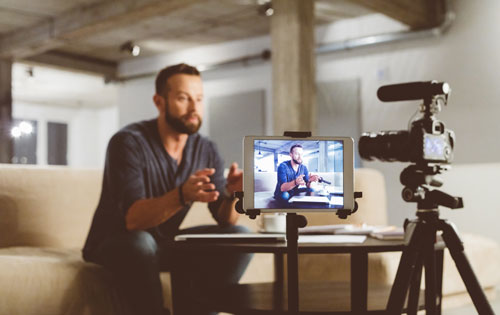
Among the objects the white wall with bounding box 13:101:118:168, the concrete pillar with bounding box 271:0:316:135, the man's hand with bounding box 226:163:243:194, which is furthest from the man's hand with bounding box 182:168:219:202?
the white wall with bounding box 13:101:118:168

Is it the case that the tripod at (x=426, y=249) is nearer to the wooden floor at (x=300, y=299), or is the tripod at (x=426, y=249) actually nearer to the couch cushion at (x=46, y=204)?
the wooden floor at (x=300, y=299)

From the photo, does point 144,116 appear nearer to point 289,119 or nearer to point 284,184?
point 289,119

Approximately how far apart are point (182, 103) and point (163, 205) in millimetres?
506

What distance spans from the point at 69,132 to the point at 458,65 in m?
9.97

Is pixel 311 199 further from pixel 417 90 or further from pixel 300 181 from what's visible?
pixel 417 90

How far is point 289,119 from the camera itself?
4.64 meters

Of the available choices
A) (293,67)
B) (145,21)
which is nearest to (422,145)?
(293,67)

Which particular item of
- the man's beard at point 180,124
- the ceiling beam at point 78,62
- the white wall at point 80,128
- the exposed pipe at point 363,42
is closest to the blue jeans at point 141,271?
the man's beard at point 180,124

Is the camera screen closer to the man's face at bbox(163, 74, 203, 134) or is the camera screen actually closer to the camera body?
the camera body

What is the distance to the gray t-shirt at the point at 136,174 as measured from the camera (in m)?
2.09

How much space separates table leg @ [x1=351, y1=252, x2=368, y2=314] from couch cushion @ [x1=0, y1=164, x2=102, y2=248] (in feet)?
5.22

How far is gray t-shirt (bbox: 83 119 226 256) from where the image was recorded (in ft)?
6.86

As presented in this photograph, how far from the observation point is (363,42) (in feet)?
20.8

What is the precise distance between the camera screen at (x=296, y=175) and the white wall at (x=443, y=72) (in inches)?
181
